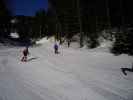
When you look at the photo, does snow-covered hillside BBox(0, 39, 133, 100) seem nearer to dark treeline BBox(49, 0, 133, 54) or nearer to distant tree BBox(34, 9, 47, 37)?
dark treeline BBox(49, 0, 133, 54)

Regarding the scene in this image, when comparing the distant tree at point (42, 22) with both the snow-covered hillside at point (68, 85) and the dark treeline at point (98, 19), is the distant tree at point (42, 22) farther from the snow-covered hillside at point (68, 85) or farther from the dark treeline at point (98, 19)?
the snow-covered hillside at point (68, 85)

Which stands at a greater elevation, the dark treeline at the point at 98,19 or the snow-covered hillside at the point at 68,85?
the dark treeline at the point at 98,19

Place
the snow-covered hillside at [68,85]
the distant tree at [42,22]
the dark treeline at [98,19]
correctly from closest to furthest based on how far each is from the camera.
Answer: the snow-covered hillside at [68,85]
the dark treeline at [98,19]
the distant tree at [42,22]

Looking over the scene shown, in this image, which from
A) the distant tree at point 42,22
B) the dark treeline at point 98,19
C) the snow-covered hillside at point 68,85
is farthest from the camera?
the distant tree at point 42,22

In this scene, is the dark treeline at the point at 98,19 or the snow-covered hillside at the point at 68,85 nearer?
the snow-covered hillside at the point at 68,85

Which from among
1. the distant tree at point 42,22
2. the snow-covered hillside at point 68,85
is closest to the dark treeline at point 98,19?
the snow-covered hillside at point 68,85

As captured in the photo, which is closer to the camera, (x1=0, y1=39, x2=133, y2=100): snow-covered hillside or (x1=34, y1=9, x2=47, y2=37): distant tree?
(x1=0, y1=39, x2=133, y2=100): snow-covered hillside

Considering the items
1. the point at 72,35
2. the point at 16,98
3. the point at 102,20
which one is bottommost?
A: the point at 16,98

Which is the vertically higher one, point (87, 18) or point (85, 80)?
point (87, 18)

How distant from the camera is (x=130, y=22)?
21750mm

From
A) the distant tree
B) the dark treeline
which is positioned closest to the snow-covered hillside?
the dark treeline

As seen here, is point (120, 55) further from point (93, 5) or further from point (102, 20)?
point (93, 5)

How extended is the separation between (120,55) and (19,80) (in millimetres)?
10071

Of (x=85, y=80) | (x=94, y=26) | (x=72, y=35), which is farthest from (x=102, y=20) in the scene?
(x=85, y=80)
